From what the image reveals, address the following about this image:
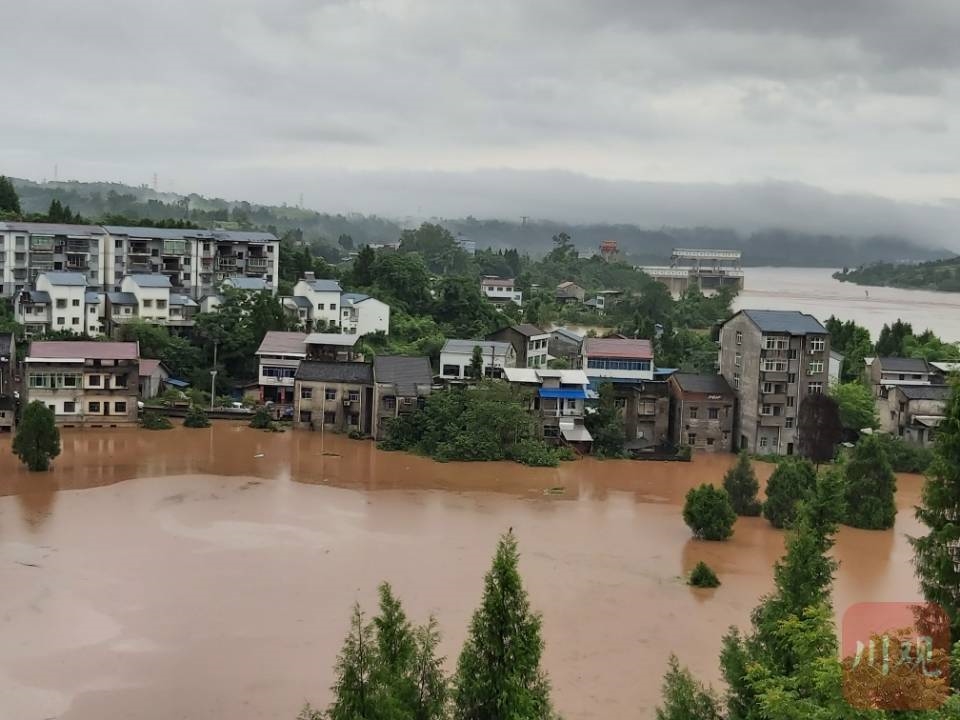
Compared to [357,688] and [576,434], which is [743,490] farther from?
[357,688]

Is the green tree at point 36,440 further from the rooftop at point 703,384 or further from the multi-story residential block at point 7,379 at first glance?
the rooftop at point 703,384

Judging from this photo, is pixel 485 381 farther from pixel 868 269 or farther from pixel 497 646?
pixel 868 269

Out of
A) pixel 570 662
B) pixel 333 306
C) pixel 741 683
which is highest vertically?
pixel 333 306

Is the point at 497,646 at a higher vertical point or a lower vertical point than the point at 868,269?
lower

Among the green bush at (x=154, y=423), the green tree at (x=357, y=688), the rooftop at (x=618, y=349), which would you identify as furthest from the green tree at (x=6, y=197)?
the green tree at (x=357, y=688)

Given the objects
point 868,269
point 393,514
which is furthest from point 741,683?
point 868,269

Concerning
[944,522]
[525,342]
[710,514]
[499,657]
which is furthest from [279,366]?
[944,522]

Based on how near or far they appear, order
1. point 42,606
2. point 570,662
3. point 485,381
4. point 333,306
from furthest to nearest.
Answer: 1. point 333,306
2. point 485,381
3. point 42,606
4. point 570,662
